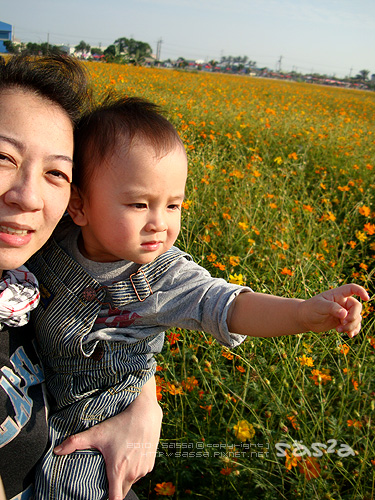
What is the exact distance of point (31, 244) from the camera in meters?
0.99

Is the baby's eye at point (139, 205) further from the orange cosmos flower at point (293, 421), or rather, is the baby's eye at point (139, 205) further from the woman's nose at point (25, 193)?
the orange cosmos flower at point (293, 421)

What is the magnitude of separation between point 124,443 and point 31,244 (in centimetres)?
56

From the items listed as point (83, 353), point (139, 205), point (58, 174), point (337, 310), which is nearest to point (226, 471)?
point (83, 353)

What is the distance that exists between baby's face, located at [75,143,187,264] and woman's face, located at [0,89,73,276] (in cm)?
10

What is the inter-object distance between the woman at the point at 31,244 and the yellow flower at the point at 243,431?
0.24m

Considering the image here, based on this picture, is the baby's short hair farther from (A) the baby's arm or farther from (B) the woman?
(A) the baby's arm

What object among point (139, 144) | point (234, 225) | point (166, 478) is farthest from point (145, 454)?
point (234, 225)

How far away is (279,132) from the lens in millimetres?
5418

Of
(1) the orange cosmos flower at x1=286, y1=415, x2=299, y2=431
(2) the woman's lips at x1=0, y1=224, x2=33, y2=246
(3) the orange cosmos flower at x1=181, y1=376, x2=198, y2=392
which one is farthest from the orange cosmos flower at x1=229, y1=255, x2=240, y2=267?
(2) the woman's lips at x1=0, y1=224, x2=33, y2=246

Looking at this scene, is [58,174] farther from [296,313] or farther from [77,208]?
[296,313]

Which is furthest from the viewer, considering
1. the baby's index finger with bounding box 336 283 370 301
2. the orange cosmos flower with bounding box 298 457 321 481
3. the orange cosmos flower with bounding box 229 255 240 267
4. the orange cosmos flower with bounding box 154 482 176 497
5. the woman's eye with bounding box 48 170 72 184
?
the orange cosmos flower with bounding box 229 255 240 267

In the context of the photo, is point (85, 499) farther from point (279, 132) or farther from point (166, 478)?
point (279, 132)

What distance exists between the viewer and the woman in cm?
93

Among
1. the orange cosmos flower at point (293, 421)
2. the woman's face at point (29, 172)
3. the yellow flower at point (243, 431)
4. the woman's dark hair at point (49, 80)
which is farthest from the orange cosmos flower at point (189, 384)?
the woman's dark hair at point (49, 80)
